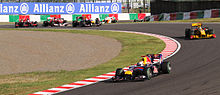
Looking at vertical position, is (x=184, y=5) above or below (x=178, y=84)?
above

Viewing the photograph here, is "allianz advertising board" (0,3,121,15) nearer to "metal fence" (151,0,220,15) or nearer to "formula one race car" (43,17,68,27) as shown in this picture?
"metal fence" (151,0,220,15)

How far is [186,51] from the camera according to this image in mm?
18672

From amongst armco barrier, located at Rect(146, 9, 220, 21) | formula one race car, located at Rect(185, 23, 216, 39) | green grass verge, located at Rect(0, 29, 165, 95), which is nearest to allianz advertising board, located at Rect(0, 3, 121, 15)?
armco barrier, located at Rect(146, 9, 220, 21)

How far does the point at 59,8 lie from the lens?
63.2 metres

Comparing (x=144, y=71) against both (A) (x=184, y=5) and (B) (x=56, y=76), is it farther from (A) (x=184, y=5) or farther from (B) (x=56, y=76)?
(A) (x=184, y=5)

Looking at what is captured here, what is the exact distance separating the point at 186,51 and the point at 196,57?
7.73 ft

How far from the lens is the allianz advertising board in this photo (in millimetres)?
59500

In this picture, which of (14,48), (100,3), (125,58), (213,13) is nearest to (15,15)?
(100,3)

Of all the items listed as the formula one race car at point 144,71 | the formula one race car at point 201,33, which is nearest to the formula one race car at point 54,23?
the formula one race car at point 201,33

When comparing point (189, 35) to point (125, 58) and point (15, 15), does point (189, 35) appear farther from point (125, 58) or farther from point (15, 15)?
point (15, 15)

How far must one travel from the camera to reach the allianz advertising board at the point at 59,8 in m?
59.5

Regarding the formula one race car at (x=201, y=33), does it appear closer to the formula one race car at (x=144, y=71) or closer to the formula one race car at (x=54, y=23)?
the formula one race car at (x=144, y=71)

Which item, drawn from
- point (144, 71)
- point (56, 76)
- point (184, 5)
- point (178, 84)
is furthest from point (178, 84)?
point (184, 5)

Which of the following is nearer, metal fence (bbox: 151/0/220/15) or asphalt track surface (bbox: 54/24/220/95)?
asphalt track surface (bbox: 54/24/220/95)
